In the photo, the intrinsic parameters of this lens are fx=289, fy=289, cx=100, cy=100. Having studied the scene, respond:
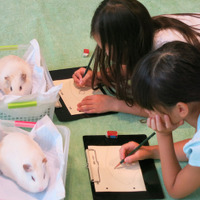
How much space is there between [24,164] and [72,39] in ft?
2.71

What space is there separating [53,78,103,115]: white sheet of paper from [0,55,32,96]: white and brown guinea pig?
155 mm

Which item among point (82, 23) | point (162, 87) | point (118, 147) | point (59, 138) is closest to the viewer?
point (162, 87)

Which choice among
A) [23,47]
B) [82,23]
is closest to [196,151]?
[23,47]

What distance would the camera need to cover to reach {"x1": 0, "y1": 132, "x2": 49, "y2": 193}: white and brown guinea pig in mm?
758

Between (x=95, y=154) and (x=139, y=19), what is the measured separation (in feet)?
1.48

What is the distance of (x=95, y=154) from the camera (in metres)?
0.95

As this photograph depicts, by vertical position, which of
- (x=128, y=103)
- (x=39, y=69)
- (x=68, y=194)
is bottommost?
(x=68, y=194)

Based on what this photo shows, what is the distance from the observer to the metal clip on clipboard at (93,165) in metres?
0.88

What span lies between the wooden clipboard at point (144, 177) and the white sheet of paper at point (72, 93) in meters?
0.15

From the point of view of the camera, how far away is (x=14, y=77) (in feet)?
3.28

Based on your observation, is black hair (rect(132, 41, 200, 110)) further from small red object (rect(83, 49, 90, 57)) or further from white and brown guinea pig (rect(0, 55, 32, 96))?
small red object (rect(83, 49, 90, 57))

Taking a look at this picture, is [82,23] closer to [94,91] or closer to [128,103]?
[94,91]

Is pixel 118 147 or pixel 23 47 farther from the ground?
pixel 23 47

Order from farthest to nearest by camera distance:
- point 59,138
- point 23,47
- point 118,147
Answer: point 23,47
point 118,147
point 59,138
